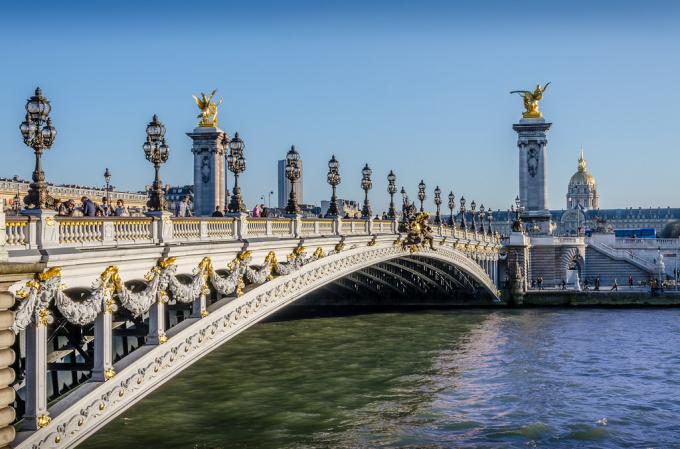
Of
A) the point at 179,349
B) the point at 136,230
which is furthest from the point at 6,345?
the point at 179,349

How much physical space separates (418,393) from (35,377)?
18.9 meters

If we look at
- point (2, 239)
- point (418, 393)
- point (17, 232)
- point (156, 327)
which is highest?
point (17, 232)

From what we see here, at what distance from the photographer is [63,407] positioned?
54.1ft

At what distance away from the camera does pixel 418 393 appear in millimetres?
32344

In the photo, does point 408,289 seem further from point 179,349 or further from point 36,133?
point 36,133

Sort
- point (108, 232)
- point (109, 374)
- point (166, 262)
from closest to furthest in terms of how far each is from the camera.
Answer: point (109, 374)
point (108, 232)
point (166, 262)

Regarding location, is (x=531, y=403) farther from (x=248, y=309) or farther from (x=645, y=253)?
(x=645, y=253)

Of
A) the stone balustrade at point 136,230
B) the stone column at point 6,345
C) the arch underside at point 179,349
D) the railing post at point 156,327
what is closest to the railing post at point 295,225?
the stone balustrade at point 136,230

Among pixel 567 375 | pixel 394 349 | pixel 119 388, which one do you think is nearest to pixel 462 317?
pixel 394 349

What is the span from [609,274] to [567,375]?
61201mm

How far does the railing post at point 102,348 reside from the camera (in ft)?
57.1

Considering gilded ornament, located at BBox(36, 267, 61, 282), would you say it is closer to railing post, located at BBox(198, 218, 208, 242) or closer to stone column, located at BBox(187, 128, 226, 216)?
railing post, located at BBox(198, 218, 208, 242)

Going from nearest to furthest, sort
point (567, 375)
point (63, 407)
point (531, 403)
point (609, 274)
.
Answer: point (63, 407), point (531, 403), point (567, 375), point (609, 274)

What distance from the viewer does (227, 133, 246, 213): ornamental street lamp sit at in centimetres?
2608
